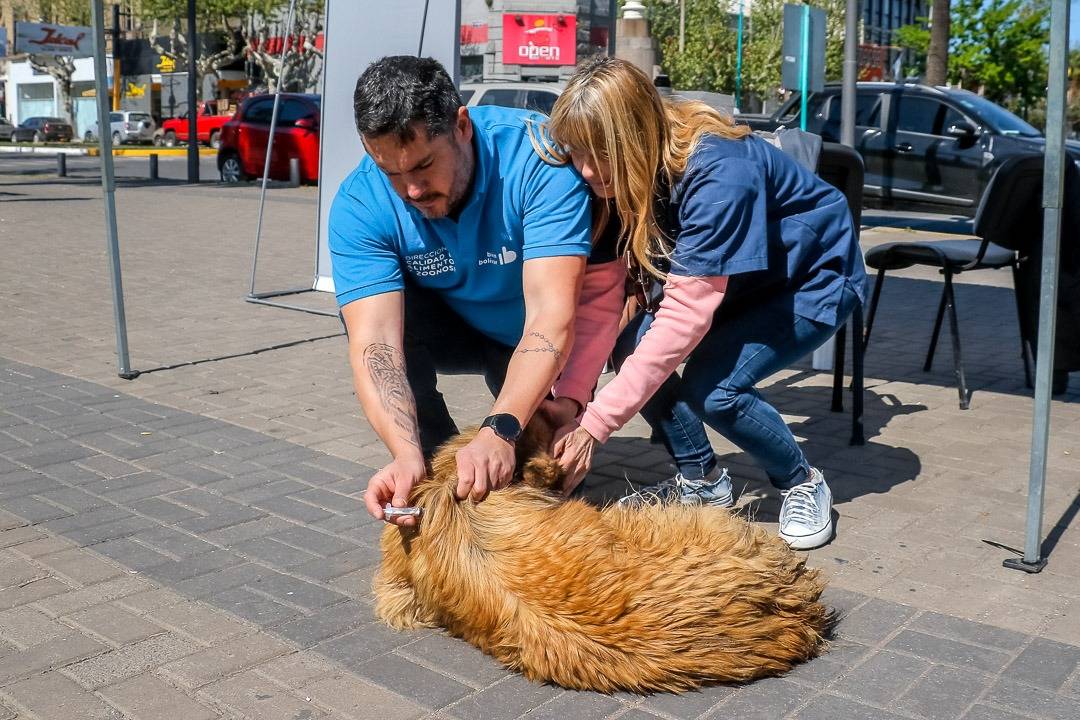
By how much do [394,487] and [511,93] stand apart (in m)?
15.7

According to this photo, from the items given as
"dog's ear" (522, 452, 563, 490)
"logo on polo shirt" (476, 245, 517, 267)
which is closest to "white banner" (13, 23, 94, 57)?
"logo on polo shirt" (476, 245, 517, 267)

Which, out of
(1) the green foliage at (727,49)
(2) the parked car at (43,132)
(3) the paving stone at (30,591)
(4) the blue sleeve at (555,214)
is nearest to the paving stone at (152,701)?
(3) the paving stone at (30,591)

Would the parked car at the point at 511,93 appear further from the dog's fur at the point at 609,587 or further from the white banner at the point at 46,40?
the white banner at the point at 46,40

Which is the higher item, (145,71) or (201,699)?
(145,71)

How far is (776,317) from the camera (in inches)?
151

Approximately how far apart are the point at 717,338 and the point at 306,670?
5.74ft

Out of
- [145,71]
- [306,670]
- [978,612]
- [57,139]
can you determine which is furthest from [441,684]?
[145,71]

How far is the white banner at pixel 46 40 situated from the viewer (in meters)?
42.7

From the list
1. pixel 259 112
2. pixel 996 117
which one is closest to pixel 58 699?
pixel 996 117

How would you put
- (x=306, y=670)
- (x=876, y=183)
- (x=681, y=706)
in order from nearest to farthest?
(x=681, y=706)
(x=306, y=670)
(x=876, y=183)

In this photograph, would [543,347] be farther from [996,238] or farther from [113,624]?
[996,238]

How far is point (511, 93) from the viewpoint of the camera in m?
17.9

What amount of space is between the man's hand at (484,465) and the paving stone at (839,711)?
911 mm

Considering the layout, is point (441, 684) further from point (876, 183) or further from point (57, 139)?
point (57, 139)
